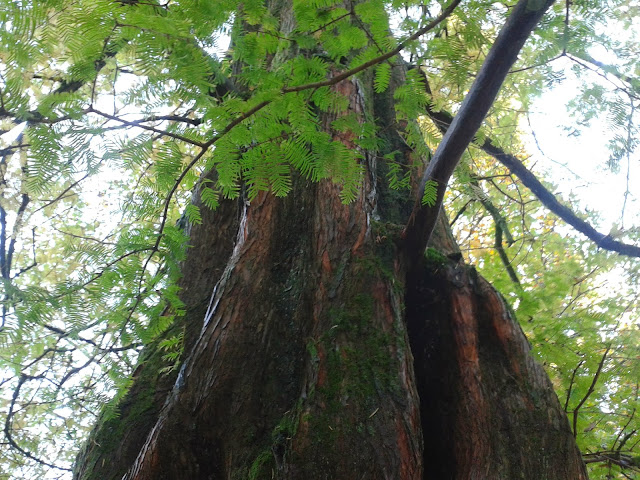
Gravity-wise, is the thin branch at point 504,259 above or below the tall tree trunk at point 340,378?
above

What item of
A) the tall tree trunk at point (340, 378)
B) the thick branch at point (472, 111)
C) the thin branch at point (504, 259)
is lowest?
the tall tree trunk at point (340, 378)

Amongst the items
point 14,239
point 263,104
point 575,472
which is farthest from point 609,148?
point 14,239

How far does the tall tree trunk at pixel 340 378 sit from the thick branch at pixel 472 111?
16cm

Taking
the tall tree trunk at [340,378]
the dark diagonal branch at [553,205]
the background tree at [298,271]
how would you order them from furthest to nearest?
the dark diagonal branch at [553,205], the tall tree trunk at [340,378], the background tree at [298,271]

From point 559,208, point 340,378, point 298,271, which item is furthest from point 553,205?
point 340,378

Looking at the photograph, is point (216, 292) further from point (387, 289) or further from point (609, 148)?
point (609, 148)

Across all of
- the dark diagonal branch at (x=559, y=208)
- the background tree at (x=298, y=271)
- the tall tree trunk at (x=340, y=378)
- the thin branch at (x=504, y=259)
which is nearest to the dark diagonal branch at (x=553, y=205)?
the dark diagonal branch at (x=559, y=208)

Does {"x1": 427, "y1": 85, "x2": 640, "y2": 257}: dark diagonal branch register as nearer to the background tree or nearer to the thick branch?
the background tree

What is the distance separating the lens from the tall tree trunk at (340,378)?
2.12 m

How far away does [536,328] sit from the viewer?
3.65m

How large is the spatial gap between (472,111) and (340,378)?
134 cm

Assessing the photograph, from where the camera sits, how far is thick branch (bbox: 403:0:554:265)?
1.72 meters

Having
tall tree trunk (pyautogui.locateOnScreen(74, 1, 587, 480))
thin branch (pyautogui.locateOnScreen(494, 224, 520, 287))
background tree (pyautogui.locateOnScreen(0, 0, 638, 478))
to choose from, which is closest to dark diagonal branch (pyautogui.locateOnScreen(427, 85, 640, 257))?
thin branch (pyautogui.locateOnScreen(494, 224, 520, 287))

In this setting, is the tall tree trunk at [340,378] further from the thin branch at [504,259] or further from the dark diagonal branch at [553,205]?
the thin branch at [504,259]
